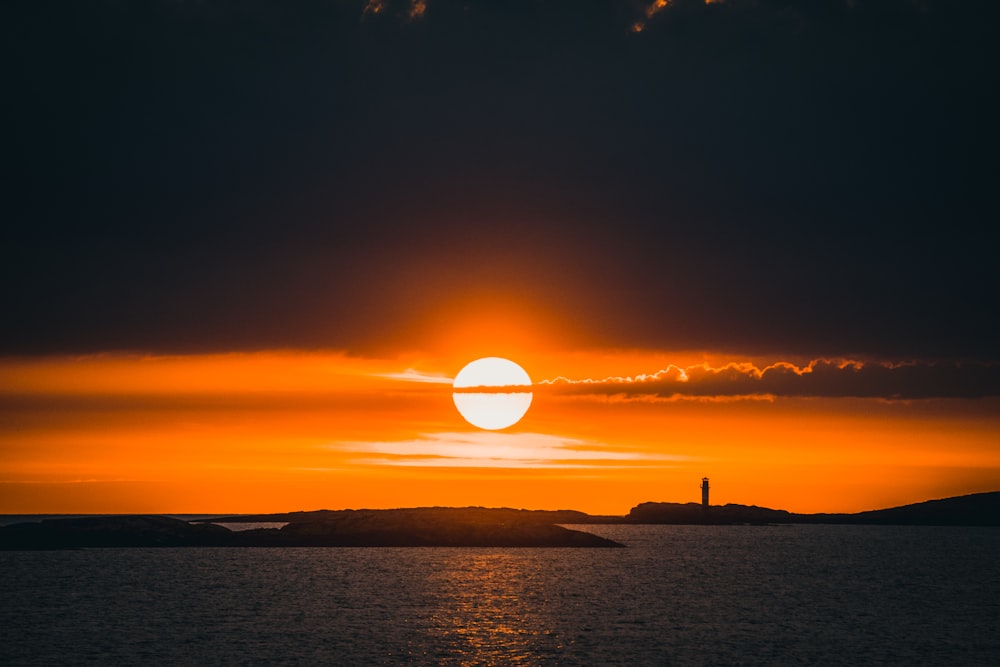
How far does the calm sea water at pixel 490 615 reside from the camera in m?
75.4

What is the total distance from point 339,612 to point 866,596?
64.7 metres

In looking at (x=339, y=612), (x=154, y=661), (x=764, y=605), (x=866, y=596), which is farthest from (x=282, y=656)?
(x=866, y=596)

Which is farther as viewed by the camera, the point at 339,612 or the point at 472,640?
the point at 339,612

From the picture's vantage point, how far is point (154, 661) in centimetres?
7081

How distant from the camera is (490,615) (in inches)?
3954

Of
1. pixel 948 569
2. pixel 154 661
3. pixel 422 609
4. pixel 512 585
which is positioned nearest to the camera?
pixel 154 661

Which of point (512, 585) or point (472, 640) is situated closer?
point (472, 640)

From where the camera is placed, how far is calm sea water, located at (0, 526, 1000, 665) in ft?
247

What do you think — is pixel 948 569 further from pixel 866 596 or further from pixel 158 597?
pixel 158 597

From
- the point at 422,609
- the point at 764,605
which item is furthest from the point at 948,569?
the point at 422,609

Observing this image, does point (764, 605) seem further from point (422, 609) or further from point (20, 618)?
point (20, 618)

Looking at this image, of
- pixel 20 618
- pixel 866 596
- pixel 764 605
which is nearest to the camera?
pixel 20 618

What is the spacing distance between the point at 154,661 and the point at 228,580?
75.0 meters

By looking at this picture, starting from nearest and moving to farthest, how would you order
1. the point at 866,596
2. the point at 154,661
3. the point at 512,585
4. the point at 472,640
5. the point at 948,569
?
the point at 154,661 → the point at 472,640 → the point at 866,596 → the point at 512,585 → the point at 948,569
